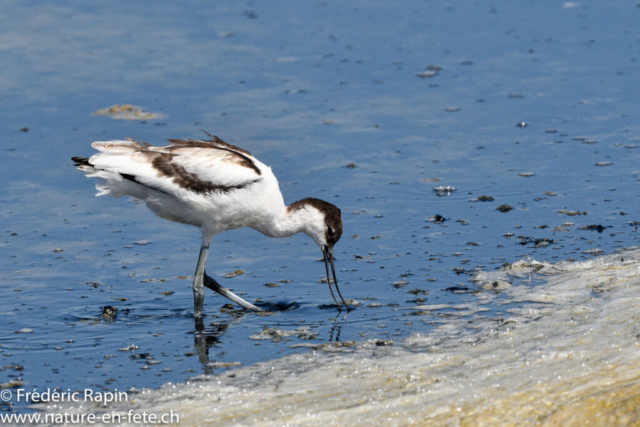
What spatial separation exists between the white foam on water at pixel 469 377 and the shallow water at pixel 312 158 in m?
0.09

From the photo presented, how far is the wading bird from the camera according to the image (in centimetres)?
733

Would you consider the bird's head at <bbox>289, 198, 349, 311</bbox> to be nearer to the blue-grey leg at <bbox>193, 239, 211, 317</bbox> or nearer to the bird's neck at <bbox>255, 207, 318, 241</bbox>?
the bird's neck at <bbox>255, 207, 318, 241</bbox>

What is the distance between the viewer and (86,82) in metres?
12.9

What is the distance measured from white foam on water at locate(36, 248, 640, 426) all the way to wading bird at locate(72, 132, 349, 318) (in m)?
1.12

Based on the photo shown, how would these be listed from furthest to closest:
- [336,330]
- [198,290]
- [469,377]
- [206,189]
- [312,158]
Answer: [312,158]
[198,290]
[206,189]
[336,330]
[469,377]

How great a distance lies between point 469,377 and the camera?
5652 millimetres

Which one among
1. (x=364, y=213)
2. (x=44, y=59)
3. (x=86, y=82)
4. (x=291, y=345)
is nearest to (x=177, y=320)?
(x=291, y=345)

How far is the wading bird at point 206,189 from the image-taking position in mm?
7332

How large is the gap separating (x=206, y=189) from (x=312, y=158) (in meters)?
3.37

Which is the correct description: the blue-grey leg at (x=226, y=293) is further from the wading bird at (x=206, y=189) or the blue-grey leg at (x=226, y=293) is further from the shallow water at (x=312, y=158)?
the shallow water at (x=312, y=158)

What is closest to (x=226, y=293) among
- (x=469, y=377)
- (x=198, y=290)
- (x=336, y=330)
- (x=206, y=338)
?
(x=198, y=290)

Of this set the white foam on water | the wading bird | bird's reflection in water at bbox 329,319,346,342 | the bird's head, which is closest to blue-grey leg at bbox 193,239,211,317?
the wading bird

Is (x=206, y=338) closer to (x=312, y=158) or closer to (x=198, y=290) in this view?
(x=198, y=290)

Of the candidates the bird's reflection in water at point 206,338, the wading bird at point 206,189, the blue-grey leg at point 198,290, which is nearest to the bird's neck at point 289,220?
the wading bird at point 206,189
